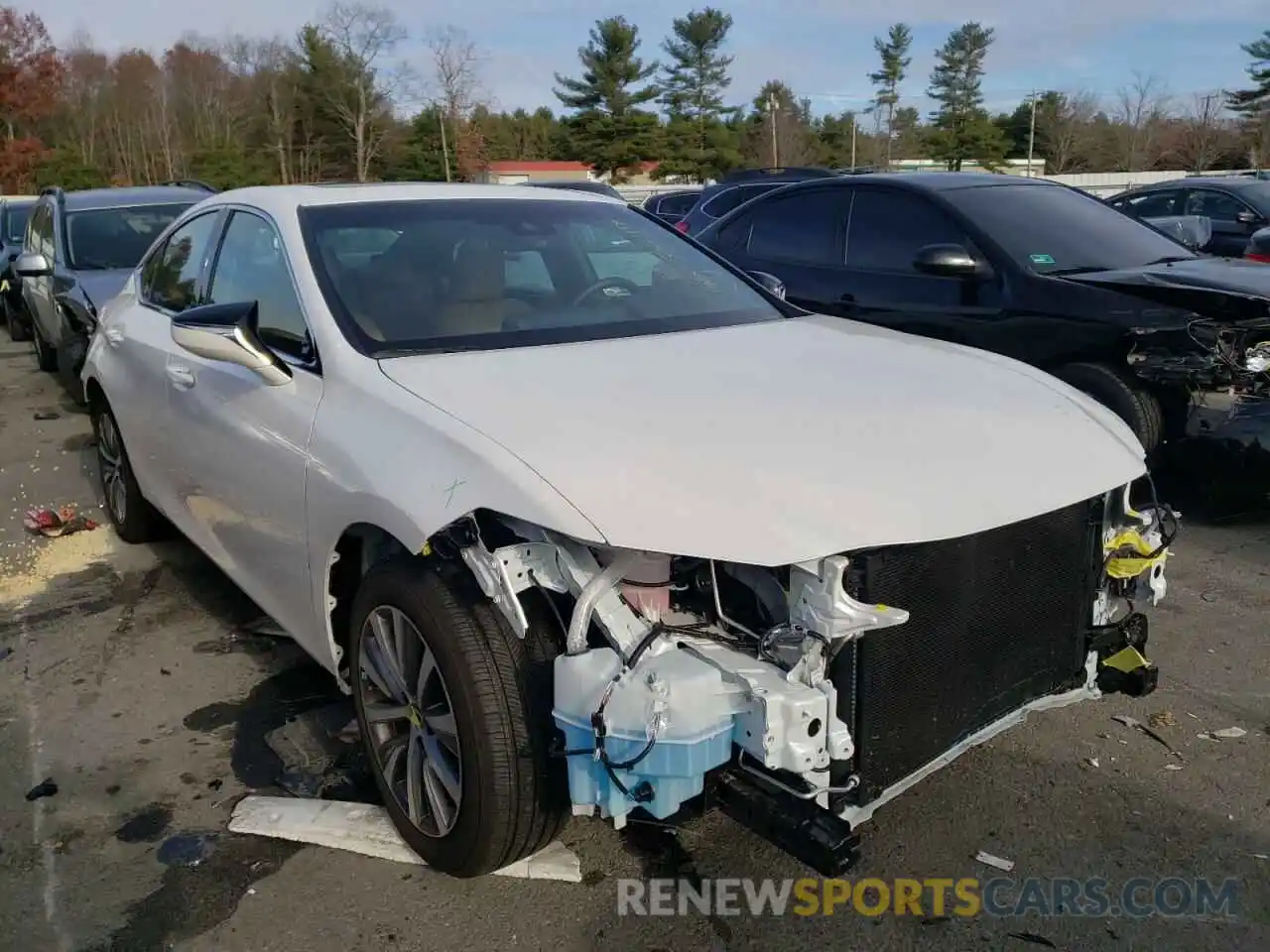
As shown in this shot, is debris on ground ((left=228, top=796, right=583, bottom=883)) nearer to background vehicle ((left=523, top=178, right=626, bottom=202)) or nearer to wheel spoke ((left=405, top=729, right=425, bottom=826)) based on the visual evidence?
wheel spoke ((left=405, top=729, right=425, bottom=826))

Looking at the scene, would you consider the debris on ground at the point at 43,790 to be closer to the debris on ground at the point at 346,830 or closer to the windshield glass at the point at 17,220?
the debris on ground at the point at 346,830

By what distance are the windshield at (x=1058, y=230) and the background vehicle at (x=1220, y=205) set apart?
5.60 meters

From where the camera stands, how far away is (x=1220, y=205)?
12.5m

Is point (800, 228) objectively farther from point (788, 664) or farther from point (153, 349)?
point (788, 664)

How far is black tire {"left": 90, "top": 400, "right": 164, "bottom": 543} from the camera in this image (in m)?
5.26

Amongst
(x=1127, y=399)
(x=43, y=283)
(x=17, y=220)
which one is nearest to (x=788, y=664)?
(x=1127, y=399)

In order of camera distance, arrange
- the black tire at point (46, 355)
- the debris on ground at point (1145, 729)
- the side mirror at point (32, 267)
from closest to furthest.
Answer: the debris on ground at point (1145, 729) → the side mirror at point (32, 267) → the black tire at point (46, 355)

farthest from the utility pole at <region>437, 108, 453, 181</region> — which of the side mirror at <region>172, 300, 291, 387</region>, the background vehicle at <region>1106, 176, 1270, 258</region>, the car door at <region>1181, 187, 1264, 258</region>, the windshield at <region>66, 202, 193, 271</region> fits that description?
the side mirror at <region>172, 300, 291, 387</region>

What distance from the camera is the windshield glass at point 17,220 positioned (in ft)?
50.4

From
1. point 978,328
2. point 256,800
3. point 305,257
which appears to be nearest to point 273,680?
point 256,800

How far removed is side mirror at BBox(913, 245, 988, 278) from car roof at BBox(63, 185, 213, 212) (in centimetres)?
622

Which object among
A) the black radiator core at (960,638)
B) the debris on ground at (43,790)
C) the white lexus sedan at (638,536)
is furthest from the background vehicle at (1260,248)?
the debris on ground at (43,790)

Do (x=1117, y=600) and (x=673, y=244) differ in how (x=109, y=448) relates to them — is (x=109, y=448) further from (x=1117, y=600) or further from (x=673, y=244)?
(x=1117, y=600)

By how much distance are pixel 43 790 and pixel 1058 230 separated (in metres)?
→ 5.55
